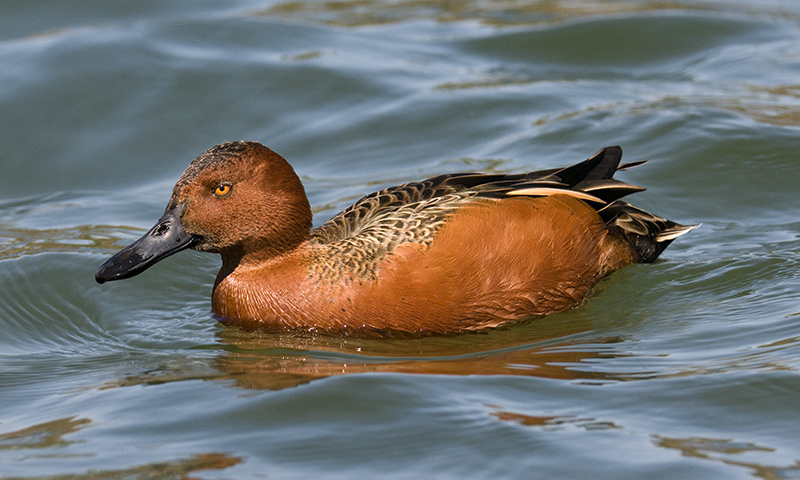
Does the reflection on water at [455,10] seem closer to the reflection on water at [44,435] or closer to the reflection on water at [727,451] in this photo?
the reflection on water at [44,435]

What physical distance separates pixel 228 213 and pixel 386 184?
10.5ft

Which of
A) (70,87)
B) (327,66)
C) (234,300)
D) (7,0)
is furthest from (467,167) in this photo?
(7,0)

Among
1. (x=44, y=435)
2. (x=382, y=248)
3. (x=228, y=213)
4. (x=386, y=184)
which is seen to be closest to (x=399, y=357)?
(x=382, y=248)

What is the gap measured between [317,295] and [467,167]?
3661mm

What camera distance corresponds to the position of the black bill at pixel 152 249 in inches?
239

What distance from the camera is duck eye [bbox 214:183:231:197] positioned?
6105mm

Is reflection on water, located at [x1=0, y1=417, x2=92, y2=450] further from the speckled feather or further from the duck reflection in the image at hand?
the speckled feather

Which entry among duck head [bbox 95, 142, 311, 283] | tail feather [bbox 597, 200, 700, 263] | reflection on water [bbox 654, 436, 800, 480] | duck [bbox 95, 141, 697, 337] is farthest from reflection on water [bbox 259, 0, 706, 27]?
reflection on water [bbox 654, 436, 800, 480]

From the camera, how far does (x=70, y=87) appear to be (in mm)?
10977

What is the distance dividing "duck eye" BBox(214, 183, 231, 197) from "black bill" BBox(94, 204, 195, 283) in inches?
8.3

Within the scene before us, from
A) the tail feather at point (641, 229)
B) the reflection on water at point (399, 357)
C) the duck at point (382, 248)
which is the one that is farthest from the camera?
the tail feather at point (641, 229)

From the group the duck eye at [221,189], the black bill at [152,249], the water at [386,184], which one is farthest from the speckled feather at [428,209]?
the black bill at [152,249]

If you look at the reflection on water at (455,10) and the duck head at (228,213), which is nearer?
the duck head at (228,213)

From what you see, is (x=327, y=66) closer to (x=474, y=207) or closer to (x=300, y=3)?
(x=300, y=3)
